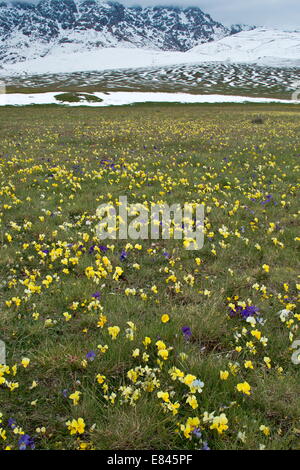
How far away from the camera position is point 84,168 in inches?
564

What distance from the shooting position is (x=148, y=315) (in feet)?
17.4

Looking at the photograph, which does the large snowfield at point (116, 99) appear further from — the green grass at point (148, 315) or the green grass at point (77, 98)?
the green grass at point (148, 315)

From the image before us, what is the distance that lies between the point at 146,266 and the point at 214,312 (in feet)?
7.00

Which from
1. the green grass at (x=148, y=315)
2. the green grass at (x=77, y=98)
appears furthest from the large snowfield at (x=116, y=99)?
the green grass at (x=148, y=315)

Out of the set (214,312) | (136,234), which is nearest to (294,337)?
(214,312)

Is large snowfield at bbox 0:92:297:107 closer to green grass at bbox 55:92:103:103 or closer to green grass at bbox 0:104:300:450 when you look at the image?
green grass at bbox 55:92:103:103

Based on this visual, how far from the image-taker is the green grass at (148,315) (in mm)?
3535

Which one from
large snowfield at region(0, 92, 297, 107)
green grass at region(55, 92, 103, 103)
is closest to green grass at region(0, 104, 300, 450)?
large snowfield at region(0, 92, 297, 107)

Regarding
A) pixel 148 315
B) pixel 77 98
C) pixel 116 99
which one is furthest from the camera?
pixel 116 99

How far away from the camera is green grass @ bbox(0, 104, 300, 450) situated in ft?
11.6

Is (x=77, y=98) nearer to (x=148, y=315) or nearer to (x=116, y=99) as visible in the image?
(x=116, y=99)

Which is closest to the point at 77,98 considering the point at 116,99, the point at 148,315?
the point at 116,99

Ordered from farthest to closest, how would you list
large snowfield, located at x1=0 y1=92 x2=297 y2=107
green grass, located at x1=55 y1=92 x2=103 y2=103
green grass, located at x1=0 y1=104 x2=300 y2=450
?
green grass, located at x1=55 y1=92 x2=103 y2=103
large snowfield, located at x1=0 y1=92 x2=297 y2=107
green grass, located at x1=0 y1=104 x2=300 y2=450
